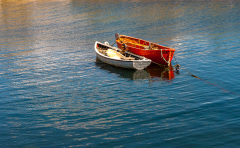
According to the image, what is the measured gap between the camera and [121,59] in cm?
3241

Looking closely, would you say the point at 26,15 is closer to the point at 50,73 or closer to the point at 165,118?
the point at 50,73

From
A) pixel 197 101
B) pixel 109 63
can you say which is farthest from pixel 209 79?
pixel 109 63

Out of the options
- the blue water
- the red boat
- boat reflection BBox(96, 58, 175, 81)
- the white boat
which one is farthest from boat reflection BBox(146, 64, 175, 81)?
the white boat

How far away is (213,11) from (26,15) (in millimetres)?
54500

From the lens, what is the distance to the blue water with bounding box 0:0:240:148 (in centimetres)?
1778

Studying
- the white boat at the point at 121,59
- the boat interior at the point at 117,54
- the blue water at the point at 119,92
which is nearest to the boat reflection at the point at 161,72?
the blue water at the point at 119,92

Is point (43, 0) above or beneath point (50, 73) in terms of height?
above

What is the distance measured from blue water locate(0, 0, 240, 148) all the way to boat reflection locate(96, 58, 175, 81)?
0.38 feet

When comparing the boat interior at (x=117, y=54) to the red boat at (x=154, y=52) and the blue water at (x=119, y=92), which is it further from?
the blue water at (x=119, y=92)

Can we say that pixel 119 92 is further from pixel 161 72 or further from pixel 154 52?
pixel 154 52

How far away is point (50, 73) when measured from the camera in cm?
3234

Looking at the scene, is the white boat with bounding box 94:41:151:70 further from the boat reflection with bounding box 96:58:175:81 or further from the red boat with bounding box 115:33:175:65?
the red boat with bounding box 115:33:175:65

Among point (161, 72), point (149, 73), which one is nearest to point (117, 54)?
point (149, 73)

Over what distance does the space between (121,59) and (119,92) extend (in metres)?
7.72
